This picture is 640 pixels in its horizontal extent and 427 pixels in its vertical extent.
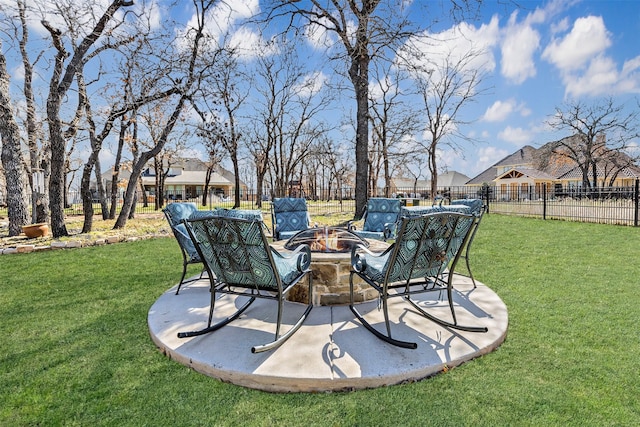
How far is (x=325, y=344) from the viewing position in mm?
2408

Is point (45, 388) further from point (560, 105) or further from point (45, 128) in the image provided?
point (560, 105)

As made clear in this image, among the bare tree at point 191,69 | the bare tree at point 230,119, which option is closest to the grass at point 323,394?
the bare tree at point 191,69

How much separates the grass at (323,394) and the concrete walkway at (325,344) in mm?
70

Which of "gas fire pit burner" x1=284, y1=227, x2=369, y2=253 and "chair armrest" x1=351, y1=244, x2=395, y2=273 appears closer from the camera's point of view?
"chair armrest" x1=351, y1=244, x2=395, y2=273

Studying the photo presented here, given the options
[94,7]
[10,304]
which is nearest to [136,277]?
[10,304]

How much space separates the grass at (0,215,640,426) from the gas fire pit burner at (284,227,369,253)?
1277mm

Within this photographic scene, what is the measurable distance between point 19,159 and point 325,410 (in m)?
10.1

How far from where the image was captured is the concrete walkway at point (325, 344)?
6.66 feet

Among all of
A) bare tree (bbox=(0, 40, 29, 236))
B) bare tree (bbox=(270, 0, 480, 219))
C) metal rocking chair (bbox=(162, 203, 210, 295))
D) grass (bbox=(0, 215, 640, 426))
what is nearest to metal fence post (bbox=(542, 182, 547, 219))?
bare tree (bbox=(270, 0, 480, 219))

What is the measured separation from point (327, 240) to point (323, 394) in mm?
2123

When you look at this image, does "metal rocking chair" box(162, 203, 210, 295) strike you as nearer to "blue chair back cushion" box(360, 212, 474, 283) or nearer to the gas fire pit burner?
the gas fire pit burner

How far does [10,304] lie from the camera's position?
3695 millimetres

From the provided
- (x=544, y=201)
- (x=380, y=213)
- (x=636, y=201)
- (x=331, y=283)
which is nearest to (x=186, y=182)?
(x=544, y=201)

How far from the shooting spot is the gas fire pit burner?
3.58 m
